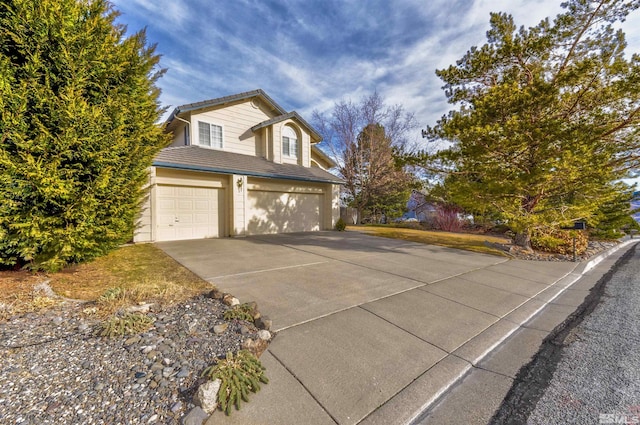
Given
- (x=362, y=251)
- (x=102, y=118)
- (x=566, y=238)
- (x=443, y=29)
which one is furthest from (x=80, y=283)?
(x=566, y=238)

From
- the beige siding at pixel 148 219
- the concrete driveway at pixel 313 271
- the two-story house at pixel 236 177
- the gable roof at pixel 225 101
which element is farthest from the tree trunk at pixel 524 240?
the beige siding at pixel 148 219

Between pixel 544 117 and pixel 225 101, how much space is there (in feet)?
37.1

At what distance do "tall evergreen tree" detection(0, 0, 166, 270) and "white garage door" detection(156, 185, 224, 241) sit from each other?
4214 mm

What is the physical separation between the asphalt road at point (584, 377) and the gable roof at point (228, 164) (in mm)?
9496

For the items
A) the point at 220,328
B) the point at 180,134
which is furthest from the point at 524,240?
the point at 180,134

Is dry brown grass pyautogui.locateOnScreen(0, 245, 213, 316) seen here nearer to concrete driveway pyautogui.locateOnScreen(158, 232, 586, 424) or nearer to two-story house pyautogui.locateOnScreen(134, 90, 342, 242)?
concrete driveway pyautogui.locateOnScreen(158, 232, 586, 424)

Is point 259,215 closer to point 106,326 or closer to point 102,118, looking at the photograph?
point 102,118

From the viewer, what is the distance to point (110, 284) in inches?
159

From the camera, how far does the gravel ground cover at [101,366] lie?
5.18ft

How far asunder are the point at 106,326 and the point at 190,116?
33.1 ft

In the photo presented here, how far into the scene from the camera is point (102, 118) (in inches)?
162

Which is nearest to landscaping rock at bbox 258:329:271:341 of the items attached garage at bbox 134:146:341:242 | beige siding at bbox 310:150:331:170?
attached garage at bbox 134:146:341:242

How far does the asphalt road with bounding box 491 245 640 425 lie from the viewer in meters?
1.79

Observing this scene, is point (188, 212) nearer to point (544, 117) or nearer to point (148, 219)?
point (148, 219)
